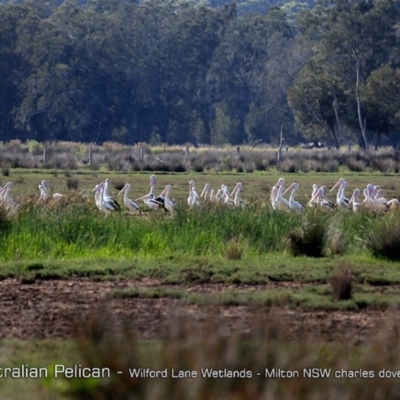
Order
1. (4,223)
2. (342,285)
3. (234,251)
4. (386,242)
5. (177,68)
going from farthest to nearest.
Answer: (177,68)
(4,223)
(386,242)
(234,251)
(342,285)

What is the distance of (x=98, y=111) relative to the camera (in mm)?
78000

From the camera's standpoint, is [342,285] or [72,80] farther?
[72,80]

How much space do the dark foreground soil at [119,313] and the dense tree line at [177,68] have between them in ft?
173

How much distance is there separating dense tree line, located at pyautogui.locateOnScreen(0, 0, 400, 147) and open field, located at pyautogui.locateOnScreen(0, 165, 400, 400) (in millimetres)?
48134

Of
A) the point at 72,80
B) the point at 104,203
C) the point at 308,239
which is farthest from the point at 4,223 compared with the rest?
the point at 72,80

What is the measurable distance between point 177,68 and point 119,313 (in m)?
74.5

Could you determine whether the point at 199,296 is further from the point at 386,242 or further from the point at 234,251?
the point at 386,242

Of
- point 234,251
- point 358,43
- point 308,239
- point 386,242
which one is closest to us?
point 234,251

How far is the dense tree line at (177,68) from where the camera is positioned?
64438 millimetres

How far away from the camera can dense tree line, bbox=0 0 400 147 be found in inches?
2537

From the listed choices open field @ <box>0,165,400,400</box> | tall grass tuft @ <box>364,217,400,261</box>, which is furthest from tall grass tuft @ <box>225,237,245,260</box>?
tall grass tuft @ <box>364,217,400,261</box>

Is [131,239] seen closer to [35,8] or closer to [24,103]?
[24,103]

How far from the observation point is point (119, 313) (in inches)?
356

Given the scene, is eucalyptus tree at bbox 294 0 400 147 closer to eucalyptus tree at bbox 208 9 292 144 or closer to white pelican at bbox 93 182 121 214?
eucalyptus tree at bbox 208 9 292 144
